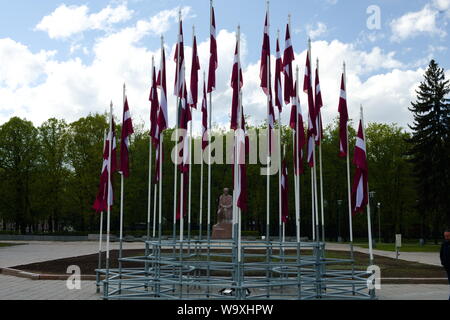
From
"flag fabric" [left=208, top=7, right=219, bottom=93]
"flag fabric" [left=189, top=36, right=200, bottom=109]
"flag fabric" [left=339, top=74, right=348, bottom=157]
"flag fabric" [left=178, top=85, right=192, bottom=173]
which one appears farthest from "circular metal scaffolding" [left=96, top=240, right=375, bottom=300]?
"flag fabric" [left=208, top=7, right=219, bottom=93]

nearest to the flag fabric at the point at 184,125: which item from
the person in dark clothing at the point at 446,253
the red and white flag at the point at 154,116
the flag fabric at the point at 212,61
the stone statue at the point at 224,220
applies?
the red and white flag at the point at 154,116

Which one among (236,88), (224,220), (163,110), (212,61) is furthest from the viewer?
(224,220)

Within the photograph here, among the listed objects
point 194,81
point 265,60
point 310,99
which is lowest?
point 310,99

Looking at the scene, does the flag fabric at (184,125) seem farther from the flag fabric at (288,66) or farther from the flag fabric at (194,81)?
the flag fabric at (288,66)

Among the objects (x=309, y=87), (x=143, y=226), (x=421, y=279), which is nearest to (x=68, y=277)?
(x=309, y=87)

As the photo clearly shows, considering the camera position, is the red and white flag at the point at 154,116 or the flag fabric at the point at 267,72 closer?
the flag fabric at the point at 267,72

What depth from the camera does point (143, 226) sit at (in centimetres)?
8131

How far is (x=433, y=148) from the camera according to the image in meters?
47.4

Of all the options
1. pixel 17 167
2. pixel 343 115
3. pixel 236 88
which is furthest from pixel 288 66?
pixel 17 167

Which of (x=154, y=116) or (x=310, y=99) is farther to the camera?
(x=154, y=116)

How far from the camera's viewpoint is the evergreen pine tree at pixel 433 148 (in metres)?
45.7

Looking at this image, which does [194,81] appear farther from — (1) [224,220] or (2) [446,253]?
(1) [224,220]
